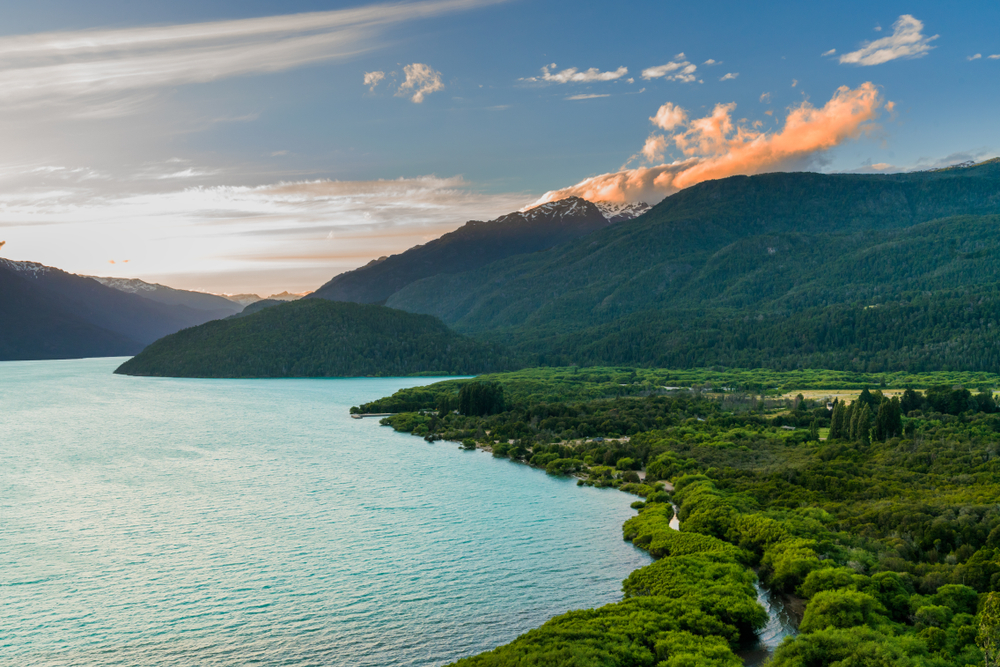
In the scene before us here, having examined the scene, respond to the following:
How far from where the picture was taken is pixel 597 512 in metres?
82.3

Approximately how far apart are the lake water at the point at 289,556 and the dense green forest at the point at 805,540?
6.45m

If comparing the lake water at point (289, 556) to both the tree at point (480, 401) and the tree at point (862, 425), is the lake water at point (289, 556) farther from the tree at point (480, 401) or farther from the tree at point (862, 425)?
the tree at point (480, 401)

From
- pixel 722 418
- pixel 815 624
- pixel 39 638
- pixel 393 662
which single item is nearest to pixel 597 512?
pixel 815 624

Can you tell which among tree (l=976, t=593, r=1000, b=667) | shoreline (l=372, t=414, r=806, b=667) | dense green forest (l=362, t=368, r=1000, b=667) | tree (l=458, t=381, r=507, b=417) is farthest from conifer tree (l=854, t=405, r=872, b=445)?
tree (l=458, t=381, r=507, b=417)

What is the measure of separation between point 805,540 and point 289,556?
47.2 metres

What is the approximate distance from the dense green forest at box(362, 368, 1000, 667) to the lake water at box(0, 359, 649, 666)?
6.45 metres

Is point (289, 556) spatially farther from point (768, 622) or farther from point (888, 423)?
point (888, 423)

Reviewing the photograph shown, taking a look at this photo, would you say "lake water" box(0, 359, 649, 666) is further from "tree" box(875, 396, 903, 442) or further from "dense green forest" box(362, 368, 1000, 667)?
"tree" box(875, 396, 903, 442)

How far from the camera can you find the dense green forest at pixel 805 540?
41469 mm

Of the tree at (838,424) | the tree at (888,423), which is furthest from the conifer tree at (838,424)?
the tree at (888,423)

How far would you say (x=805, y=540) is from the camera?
194 feet

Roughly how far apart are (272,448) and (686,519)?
90.0 m

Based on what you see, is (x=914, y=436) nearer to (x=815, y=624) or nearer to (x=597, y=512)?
(x=597, y=512)

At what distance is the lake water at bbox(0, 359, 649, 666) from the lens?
4775 cm
